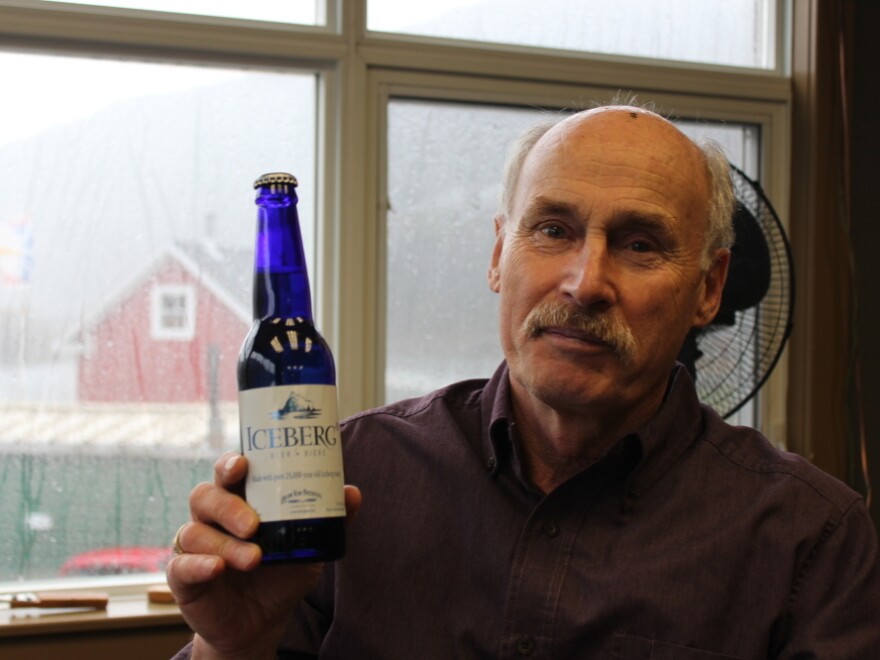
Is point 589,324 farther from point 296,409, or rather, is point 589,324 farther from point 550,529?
point 296,409

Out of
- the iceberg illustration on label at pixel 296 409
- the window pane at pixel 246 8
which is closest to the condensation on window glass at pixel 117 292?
the window pane at pixel 246 8

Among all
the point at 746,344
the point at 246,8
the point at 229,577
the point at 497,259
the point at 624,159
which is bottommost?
the point at 229,577

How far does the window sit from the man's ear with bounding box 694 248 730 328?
108 centimetres

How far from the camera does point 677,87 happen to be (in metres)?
2.63

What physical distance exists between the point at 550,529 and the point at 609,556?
8 centimetres

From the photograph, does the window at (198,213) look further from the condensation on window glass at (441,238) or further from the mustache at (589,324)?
the mustache at (589,324)

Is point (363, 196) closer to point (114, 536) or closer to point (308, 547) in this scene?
point (114, 536)

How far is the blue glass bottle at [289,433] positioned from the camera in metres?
0.85

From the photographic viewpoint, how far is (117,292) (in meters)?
2.24

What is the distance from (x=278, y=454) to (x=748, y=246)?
134cm

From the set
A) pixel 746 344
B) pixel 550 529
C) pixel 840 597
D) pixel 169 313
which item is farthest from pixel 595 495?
pixel 169 313

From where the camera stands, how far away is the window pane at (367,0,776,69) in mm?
2469

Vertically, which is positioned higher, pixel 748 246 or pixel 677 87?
pixel 677 87

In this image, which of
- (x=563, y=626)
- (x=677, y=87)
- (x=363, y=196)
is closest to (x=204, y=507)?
(x=563, y=626)
